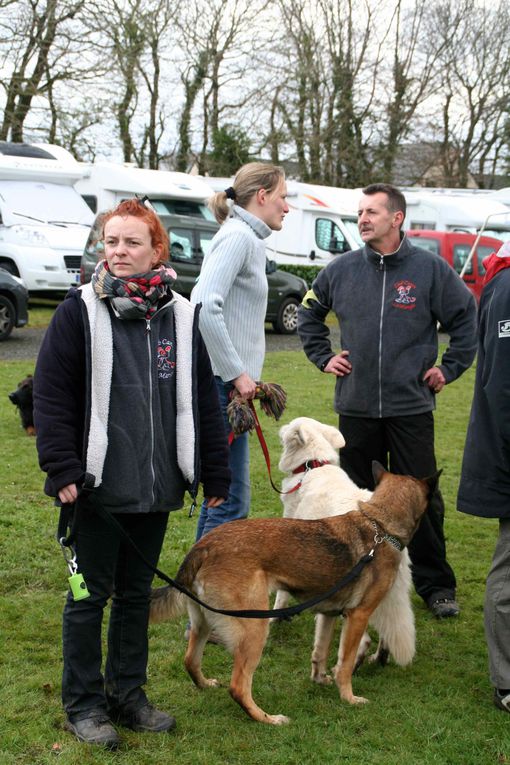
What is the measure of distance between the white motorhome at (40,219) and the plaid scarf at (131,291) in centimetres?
1502

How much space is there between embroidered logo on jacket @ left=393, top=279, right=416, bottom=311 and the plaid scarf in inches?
71.4

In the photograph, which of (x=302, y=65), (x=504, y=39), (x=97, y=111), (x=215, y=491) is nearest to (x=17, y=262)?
(x=97, y=111)

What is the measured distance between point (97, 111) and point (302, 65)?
10430mm

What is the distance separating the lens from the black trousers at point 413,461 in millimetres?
4777

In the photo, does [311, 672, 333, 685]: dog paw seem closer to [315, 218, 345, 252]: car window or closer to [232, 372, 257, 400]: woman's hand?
[232, 372, 257, 400]: woman's hand

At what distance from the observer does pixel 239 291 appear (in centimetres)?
426

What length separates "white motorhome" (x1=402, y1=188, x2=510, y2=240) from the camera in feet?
87.4

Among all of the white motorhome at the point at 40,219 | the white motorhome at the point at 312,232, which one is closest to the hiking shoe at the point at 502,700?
the white motorhome at the point at 40,219

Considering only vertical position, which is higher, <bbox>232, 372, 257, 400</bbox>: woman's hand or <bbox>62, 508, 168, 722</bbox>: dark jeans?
<bbox>232, 372, 257, 400</bbox>: woman's hand

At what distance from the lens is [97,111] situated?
28875 millimetres

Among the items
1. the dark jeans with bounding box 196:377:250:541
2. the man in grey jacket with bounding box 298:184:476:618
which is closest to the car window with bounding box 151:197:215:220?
the man in grey jacket with bounding box 298:184:476:618

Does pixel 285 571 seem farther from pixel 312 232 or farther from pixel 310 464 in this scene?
pixel 312 232

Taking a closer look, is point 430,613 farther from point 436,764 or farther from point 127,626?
point 127,626

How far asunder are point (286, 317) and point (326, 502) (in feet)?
47.0
